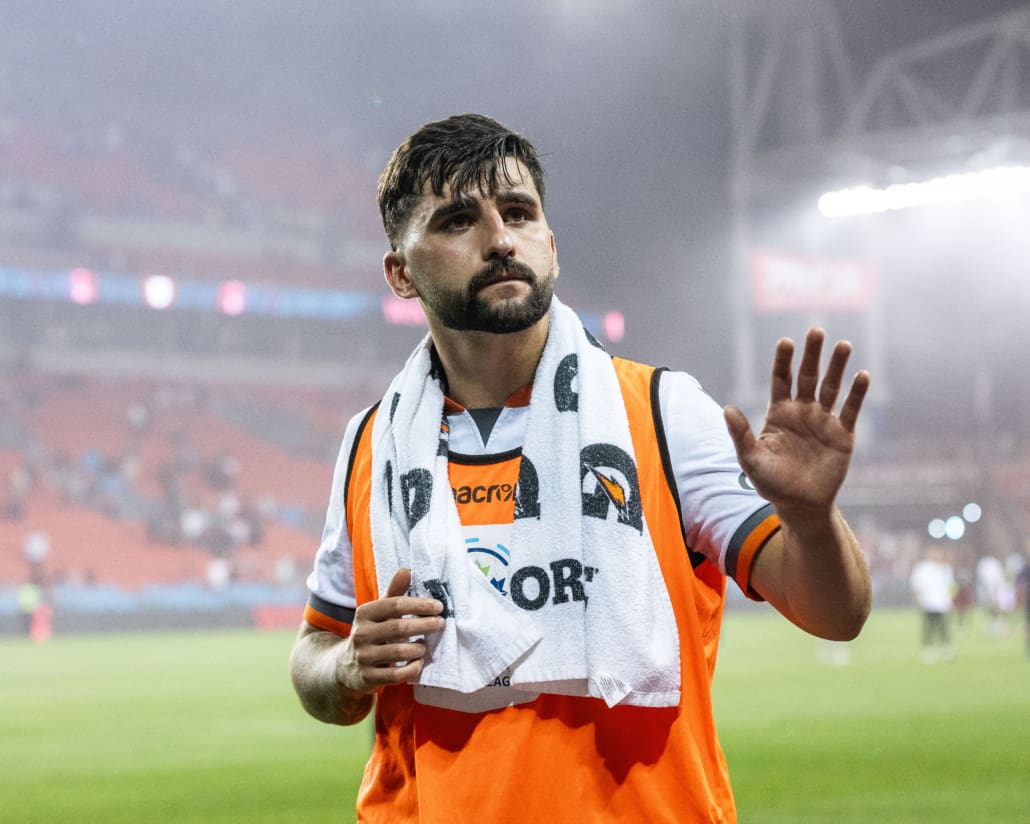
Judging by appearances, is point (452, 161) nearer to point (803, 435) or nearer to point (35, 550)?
point (803, 435)

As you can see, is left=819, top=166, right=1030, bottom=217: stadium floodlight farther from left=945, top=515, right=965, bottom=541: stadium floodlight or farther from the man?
the man

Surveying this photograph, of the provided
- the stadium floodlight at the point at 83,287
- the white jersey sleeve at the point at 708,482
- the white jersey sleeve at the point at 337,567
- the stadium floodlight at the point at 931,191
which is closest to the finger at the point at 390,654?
the white jersey sleeve at the point at 337,567

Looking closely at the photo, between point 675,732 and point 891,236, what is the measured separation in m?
35.1

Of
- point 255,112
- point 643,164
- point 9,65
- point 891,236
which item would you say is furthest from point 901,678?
point 255,112

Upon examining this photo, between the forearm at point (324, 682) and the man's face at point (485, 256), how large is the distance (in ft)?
2.07

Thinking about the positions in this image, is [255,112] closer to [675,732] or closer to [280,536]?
[280,536]

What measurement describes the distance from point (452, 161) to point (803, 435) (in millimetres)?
848

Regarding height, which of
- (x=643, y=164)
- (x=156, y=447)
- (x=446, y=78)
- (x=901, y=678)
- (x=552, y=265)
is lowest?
(x=901, y=678)

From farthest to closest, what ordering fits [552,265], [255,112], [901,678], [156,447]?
[255,112]
[156,447]
[901,678]
[552,265]

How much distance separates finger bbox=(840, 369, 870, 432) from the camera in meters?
1.75

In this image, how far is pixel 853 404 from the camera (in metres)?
1.76

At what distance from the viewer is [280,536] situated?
3166 centimetres

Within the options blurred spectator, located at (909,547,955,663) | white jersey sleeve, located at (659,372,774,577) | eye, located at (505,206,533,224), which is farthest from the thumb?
blurred spectator, located at (909,547,955,663)

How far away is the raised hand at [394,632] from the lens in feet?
6.32
